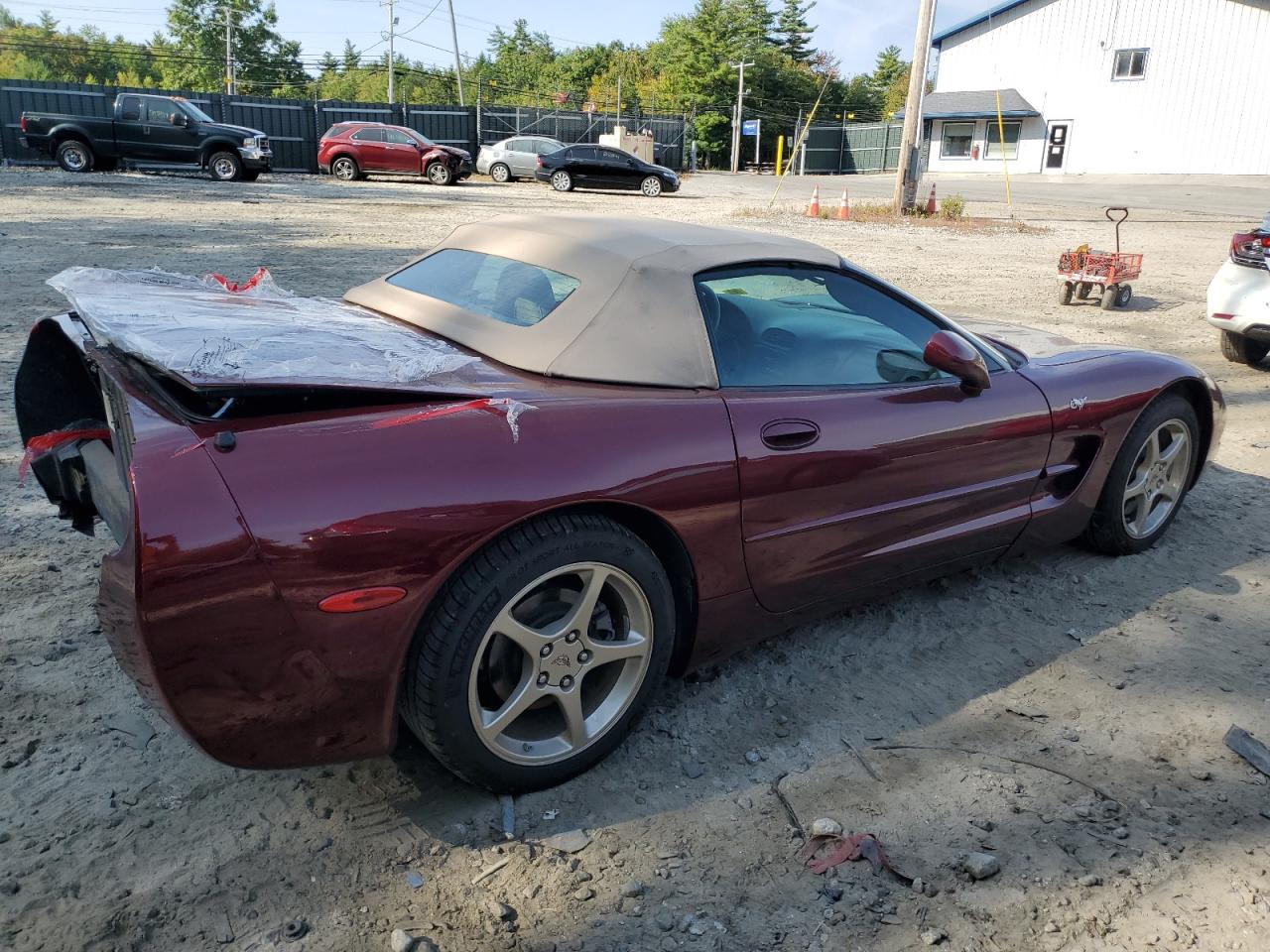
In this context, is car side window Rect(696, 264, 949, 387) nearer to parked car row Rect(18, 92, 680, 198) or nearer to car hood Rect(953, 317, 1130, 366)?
car hood Rect(953, 317, 1130, 366)

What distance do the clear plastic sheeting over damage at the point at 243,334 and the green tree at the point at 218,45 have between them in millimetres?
86708

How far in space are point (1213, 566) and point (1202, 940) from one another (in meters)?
2.35

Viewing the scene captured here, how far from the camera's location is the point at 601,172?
24.9m

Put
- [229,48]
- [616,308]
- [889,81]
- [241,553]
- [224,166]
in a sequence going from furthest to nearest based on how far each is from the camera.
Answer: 1. [889,81]
2. [229,48]
3. [224,166]
4. [616,308]
5. [241,553]

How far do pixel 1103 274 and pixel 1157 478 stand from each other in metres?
7.20

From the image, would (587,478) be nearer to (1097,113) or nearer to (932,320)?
(932,320)

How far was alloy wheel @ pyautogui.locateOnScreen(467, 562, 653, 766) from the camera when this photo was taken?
7.47 feet

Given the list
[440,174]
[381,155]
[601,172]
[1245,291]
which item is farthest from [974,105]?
[1245,291]

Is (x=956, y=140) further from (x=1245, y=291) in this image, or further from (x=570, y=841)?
(x=570, y=841)

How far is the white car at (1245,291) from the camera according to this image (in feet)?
22.2

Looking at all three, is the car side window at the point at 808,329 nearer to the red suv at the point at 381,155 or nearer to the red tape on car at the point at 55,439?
the red tape on car at the point at 55,439

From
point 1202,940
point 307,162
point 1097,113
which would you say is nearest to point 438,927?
point 1202,940

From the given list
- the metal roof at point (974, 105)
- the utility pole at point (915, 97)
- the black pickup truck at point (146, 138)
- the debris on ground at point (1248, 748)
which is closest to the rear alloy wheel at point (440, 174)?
the black pickup truck at point (146, 138)

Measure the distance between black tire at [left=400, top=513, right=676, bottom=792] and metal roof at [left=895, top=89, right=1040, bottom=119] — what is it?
4787 cm
